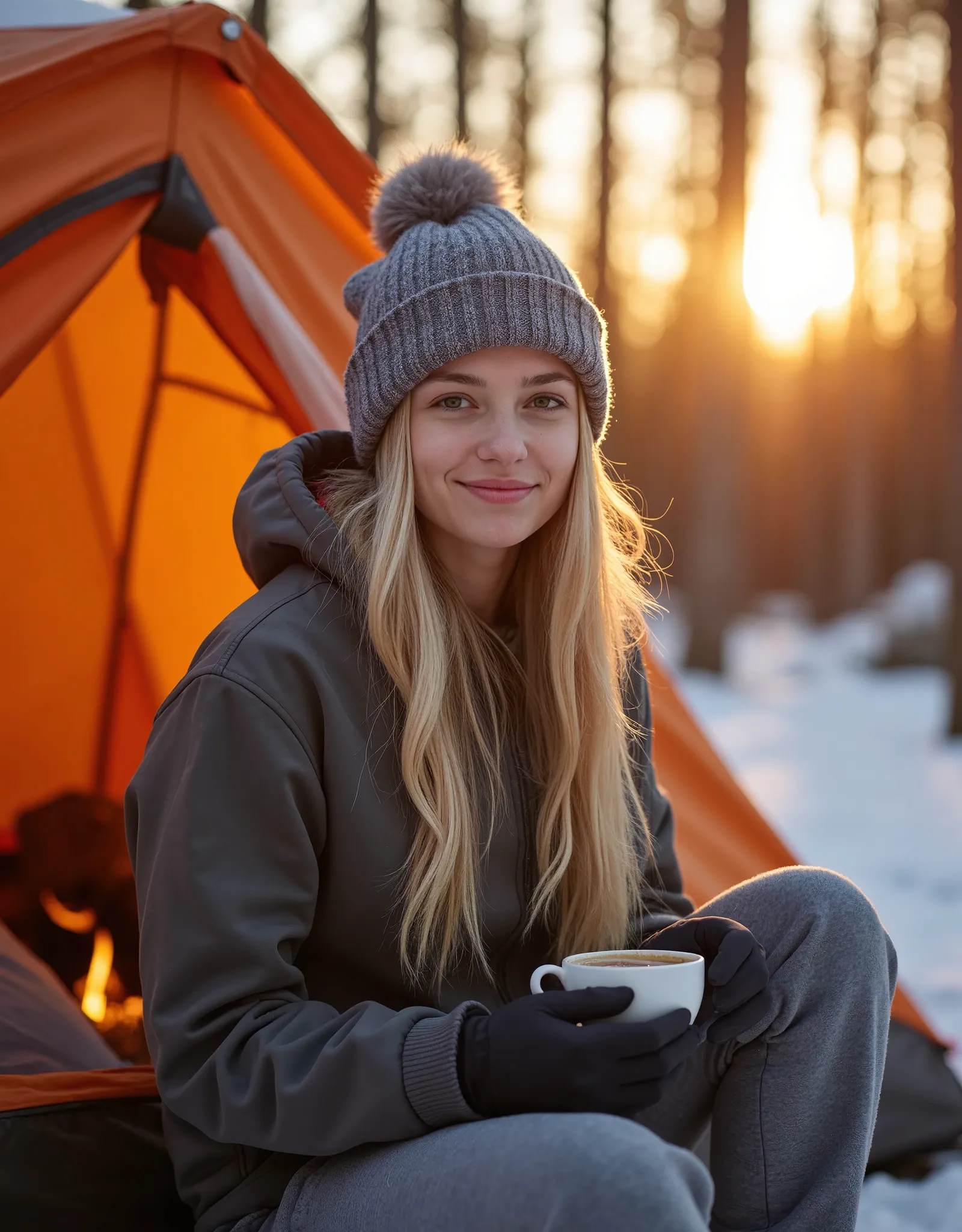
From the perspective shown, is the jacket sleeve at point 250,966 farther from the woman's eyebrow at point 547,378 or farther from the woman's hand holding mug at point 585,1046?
the woman's eyebrow at point 547,378

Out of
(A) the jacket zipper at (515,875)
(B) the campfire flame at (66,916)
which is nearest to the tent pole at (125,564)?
(B) the campfire flame at (66,916)

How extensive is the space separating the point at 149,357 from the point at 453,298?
1.76 m

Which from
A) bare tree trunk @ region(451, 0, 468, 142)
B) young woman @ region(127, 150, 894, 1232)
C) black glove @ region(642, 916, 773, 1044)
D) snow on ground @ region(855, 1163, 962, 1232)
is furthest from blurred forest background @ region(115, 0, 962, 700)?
snow on ground @ region(855, 1163, 962, 1232)

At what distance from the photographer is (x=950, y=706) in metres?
6.41

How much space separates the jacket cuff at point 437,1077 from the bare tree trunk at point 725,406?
770 centimetres

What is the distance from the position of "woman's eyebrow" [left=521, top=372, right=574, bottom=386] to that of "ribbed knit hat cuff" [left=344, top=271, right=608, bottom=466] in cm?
2

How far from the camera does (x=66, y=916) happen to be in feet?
8.99

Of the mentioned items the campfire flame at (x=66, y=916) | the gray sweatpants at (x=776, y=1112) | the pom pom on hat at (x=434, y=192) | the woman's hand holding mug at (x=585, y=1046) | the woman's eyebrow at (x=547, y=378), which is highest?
the pom pom on hat at (x=434, y=192)

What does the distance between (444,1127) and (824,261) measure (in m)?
14.7

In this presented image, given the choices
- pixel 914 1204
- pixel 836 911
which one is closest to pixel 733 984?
pixel 836 911

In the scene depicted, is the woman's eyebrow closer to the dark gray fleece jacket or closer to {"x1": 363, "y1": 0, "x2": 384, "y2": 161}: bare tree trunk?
the dark gray fleece jacket

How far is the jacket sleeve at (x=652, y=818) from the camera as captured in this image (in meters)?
1.75

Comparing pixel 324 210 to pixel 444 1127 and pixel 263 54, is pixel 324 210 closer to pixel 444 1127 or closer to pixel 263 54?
pixel 263 54

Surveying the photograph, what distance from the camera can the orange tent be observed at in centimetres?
203
